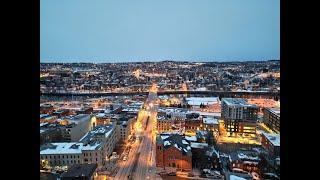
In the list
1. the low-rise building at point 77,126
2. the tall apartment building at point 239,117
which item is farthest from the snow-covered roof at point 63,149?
the tall apartment building at point 239,117

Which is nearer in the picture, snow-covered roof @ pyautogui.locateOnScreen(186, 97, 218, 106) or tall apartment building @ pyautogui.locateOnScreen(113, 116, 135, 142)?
tall apartment building @ pyautogui.locateOnScreen(113, 116, 135, 142)

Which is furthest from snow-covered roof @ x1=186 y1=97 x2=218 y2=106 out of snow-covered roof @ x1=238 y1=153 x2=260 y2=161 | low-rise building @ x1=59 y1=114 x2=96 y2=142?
snow-covered roof @ x1=238 y1=153 x2=260 y2=161

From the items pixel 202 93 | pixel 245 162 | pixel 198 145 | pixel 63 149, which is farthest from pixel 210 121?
pixel 202 93

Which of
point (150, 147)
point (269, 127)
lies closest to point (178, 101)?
point (269, 127)

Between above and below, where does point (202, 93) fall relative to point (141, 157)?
above

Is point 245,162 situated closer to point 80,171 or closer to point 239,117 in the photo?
point 80,171

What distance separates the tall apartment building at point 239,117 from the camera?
A: 8.34 metres

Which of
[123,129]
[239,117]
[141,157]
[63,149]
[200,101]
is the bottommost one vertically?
[141,157]

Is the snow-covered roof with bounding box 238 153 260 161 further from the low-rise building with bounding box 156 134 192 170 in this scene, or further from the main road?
the main road

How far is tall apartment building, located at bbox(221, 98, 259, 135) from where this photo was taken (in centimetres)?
834

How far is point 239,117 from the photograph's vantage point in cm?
907
